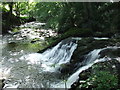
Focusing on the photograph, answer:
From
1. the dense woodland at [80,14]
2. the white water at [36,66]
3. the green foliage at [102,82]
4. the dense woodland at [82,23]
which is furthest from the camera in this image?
the dense woodland at [80,14]

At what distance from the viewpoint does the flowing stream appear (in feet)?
30.3

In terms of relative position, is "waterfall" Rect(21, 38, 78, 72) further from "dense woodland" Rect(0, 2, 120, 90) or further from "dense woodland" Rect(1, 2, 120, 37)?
"dense woodland" Rect(1, 2, 120, 37)

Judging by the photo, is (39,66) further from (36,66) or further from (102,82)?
(102,82)

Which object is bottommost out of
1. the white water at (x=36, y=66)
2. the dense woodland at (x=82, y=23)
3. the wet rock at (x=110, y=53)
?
the white water at (x=36, y=66)

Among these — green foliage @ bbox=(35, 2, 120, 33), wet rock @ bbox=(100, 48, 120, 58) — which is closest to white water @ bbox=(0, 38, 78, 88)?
wet rock @ bbox=(100, 48, 120, 58)

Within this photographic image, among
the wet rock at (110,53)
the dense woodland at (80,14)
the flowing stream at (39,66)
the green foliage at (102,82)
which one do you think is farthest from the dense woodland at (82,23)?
the green foliage at (102,82)

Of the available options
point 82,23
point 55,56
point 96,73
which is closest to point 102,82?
point 96,73

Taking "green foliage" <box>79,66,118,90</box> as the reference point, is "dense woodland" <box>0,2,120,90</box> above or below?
above

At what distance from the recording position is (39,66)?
39.6ft

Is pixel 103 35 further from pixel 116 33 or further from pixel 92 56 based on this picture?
pixel 92 56

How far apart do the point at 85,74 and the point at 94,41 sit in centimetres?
524

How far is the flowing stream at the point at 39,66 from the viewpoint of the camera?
923 cm

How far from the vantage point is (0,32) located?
25.1 metres

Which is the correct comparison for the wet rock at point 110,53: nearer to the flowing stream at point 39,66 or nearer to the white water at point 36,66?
the flowing stream at point 39,66
